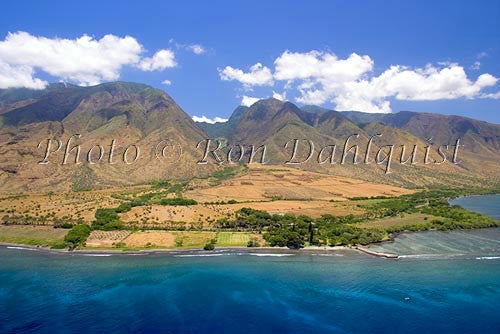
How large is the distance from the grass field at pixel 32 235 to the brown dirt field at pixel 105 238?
8459mm

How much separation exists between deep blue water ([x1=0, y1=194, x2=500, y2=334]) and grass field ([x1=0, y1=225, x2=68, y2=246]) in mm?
8086

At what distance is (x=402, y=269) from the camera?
87.8 m

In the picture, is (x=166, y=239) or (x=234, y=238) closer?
(x=166, y=239)

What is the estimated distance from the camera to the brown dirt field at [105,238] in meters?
109

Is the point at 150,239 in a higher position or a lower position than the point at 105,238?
higher

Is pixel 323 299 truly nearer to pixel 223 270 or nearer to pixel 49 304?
pixel 223 270

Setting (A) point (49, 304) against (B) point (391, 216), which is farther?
(B) point (391, 216)

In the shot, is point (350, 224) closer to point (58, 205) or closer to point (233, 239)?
point (233, 239)

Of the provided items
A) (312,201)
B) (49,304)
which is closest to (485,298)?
(49,304)

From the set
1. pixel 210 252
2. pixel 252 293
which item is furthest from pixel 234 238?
pixel 252 293

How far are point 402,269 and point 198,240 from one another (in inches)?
2043

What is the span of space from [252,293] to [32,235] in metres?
76.2

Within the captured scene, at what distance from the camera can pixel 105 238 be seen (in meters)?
113

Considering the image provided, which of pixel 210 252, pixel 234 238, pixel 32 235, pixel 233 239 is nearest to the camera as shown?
pixel 210 252
